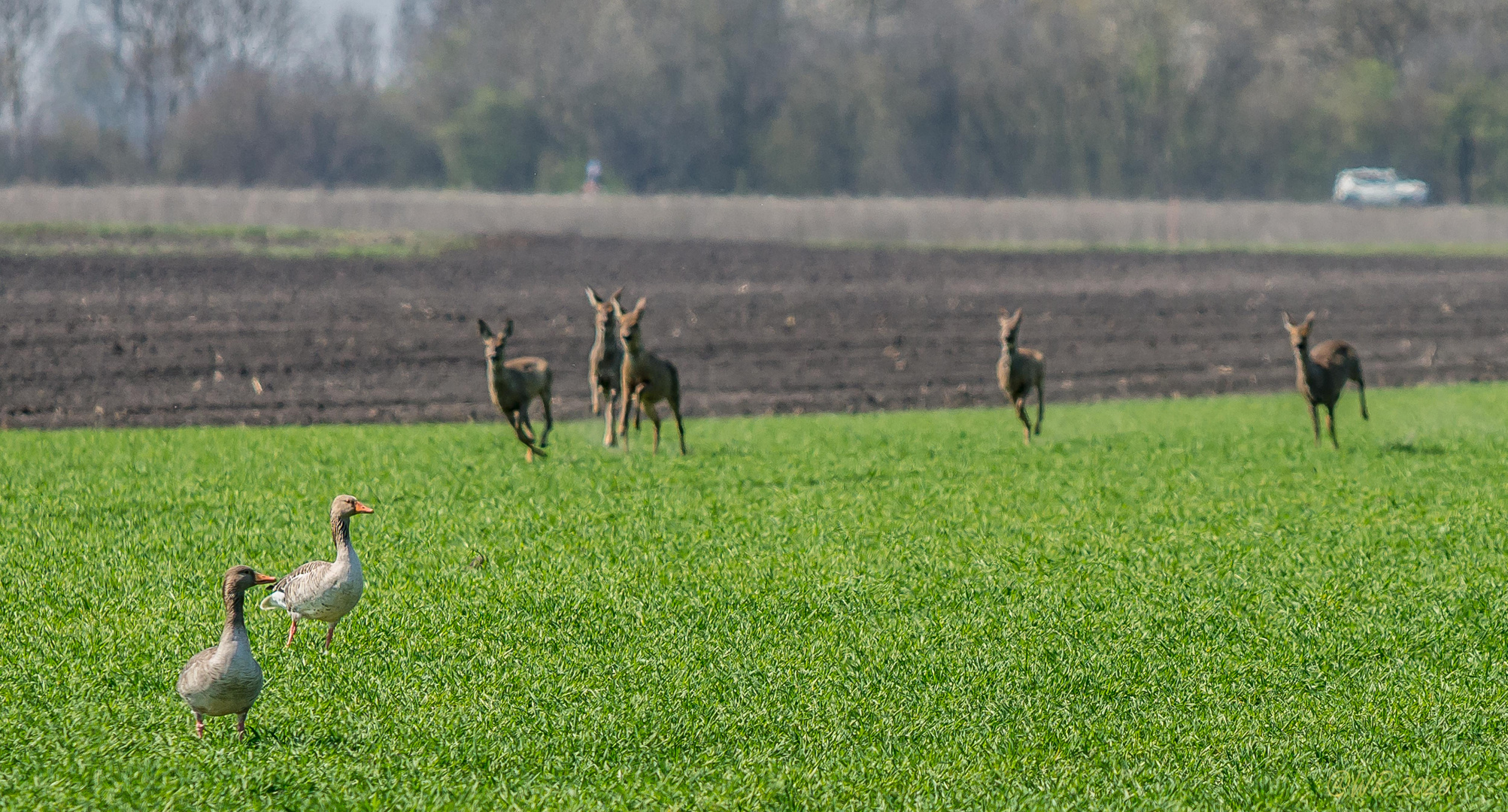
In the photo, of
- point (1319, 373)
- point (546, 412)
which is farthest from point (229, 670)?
point (1319, 373)

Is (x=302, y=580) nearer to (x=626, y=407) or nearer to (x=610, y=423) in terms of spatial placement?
(x=626, y=407)

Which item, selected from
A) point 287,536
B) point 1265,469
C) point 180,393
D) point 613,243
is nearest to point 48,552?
point 287,536

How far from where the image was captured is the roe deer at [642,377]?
17562mm

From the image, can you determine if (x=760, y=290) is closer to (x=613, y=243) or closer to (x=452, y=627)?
(x=613, y=243)

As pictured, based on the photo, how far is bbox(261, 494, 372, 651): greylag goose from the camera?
8.19 meters

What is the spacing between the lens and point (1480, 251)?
51.5m

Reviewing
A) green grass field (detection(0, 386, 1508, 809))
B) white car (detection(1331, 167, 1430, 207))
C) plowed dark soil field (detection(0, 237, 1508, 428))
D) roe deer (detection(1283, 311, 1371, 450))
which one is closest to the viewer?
green grass field (detection(0, 386, 1508, 809))

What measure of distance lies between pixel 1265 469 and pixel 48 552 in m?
11.9

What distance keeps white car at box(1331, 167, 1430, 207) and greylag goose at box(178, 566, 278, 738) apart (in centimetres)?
6694

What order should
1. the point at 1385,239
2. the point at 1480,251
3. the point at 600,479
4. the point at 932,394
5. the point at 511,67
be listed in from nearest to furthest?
the point at 600,479, the point at 932,394, the point at 1480,251, the point at 1385,239, the point at 511,67

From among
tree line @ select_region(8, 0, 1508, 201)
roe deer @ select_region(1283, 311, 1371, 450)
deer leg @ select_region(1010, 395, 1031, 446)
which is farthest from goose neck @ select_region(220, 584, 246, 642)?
tree line @ select_region(8, 0, 1508, 201)

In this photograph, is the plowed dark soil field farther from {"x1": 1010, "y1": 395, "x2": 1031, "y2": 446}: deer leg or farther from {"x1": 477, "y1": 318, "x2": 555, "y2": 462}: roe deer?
{"x1": 1010, "y1": 395, "x2": 1031, "y2": 446}: deer leg

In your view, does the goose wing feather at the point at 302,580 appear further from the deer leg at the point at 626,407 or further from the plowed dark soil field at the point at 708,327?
the plowed dark soil field at the point at 708,327

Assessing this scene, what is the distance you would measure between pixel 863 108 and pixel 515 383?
70.3m
